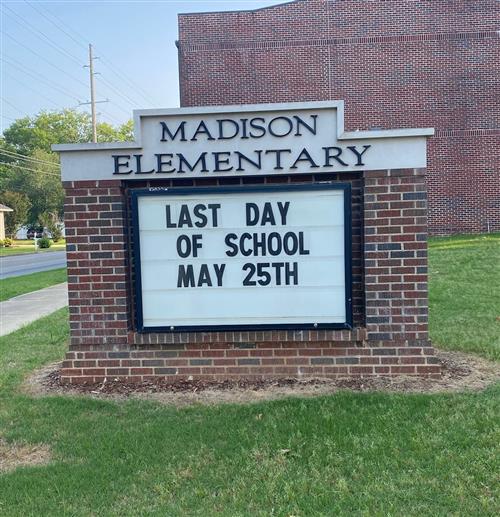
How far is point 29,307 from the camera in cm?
1202

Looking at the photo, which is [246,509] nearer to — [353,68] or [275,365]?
[275,365]

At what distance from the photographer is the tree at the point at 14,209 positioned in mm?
59250

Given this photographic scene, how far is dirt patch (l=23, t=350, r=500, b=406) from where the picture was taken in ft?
16.2

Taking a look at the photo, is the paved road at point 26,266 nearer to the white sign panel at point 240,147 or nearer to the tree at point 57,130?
the white sign panel at point 240,147

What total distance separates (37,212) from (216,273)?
229ft

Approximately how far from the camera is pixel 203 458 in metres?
3.74

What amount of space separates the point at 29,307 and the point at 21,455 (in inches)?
338

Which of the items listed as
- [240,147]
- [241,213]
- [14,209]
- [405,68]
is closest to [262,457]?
[241,213]

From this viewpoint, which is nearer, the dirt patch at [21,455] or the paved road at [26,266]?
the dirt patch at [21,455]

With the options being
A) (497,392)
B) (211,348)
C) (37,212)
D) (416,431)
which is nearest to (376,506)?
(416,431)

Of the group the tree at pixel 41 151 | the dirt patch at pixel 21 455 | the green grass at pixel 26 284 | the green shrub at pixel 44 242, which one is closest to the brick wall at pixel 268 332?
the dirt patch at pixel 21 455

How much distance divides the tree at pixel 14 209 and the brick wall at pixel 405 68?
128 feet

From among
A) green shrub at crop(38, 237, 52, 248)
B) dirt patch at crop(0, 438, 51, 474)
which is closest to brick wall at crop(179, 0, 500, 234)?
dirt patch at crop(0, 438, 51, 474)

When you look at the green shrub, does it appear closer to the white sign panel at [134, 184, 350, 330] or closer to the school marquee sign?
the school marquee sign
